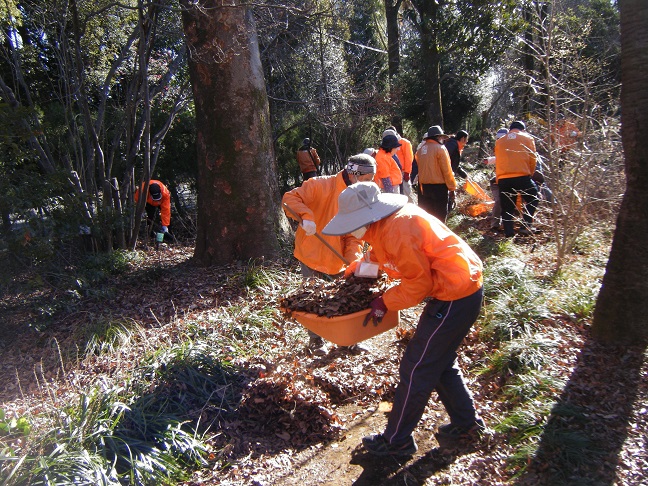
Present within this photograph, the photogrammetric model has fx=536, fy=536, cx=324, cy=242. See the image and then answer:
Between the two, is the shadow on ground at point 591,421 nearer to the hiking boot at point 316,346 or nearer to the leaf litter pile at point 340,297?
the leaf litter pile at point 340,297

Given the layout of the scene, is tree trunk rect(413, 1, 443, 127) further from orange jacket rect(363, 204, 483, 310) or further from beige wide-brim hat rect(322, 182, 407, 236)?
orange jacket rect(363, 204, 483, 310)

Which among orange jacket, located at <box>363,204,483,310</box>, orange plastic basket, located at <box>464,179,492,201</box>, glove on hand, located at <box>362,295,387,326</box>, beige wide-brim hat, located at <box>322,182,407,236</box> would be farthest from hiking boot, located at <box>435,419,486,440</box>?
orange plastic basket, located at <box>464,179,492,201</box>

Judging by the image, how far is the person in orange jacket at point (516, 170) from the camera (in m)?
8.01

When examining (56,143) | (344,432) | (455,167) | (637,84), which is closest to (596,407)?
(344,432)

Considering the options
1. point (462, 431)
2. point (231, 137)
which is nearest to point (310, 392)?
point (462, 431)

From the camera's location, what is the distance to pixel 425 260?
3.26m

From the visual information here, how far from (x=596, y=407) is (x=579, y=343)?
2.73ft

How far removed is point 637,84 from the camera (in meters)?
3.97

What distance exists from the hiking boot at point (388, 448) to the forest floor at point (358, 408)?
0.08m

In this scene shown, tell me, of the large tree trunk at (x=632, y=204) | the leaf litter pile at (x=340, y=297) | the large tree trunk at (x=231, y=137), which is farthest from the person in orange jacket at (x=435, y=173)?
the leaf litter pile at (x=340, y=297)

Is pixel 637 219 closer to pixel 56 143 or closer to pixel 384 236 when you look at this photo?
pixel 384 236

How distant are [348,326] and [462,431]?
1091 mm

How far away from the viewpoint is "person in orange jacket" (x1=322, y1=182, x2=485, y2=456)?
129 inches

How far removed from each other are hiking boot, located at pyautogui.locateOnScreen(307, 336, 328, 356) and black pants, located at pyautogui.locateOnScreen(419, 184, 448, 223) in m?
4.24
